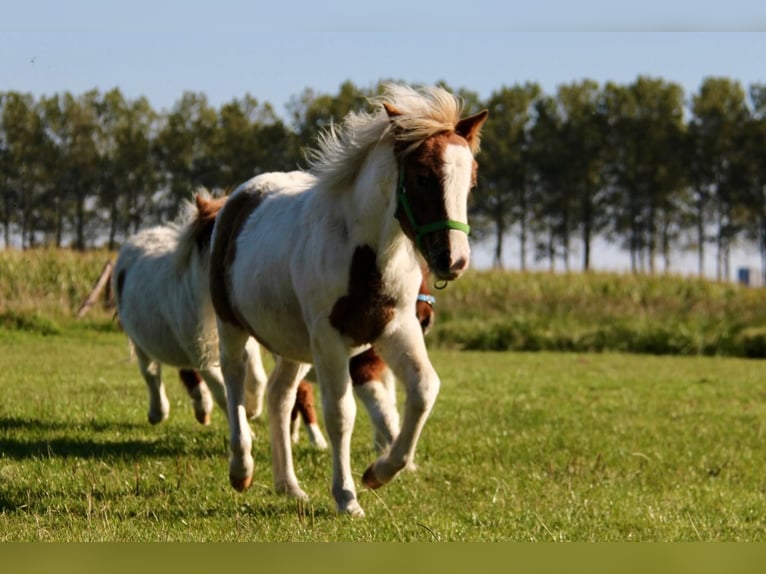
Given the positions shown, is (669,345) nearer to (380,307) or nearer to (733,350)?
(733,350)

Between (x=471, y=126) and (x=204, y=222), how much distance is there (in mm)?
3517

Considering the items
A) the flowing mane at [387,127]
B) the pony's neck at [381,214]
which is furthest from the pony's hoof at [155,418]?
the pony's neck at [381,214]

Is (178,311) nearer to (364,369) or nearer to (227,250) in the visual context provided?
(227,250)

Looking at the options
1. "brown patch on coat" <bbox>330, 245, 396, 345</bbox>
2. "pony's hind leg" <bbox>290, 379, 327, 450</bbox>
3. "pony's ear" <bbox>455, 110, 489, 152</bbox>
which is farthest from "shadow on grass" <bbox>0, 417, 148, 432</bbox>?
"pony's ear" <bbox>455, 110, 489, 152</bbox>

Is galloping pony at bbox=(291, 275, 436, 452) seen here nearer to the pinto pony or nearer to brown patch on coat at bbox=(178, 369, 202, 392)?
the pinto pony

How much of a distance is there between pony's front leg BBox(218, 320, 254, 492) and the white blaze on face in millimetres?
2187

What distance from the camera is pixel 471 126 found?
19.3 ft

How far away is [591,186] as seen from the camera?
43.8 metres

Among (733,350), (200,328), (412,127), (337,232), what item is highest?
(412,127)

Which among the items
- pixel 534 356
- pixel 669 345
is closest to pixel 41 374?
pixel 534 356

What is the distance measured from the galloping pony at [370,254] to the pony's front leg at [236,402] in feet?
0.07

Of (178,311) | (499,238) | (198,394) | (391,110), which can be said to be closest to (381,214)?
(391,110)

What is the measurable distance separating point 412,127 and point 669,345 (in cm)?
2072

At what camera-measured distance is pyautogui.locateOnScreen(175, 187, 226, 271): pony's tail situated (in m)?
8.77
